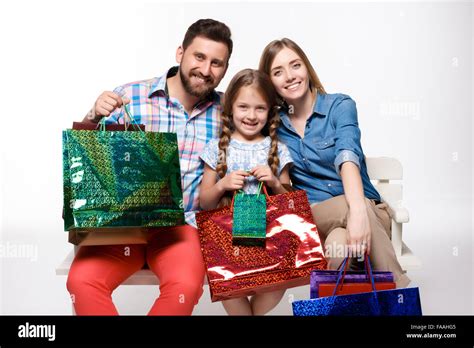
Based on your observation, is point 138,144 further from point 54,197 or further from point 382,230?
point 54,197

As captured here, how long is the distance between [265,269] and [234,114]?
2.46 ft

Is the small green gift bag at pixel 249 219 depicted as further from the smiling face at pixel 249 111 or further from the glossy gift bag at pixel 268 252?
the smiling face at pixel 249 111

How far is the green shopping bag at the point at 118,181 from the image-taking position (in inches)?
126

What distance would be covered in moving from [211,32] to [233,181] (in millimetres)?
755

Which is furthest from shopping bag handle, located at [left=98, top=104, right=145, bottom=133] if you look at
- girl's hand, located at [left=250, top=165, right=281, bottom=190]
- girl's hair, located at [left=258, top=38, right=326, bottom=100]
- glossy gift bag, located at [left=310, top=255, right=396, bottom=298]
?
glossy gift bag, located at [left=310, top=255, right=396, bottom=298]

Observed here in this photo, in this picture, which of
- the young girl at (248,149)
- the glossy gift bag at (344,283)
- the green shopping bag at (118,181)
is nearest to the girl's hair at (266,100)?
the young girl at (248,149)

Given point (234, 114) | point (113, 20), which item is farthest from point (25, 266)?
point (234, 114)

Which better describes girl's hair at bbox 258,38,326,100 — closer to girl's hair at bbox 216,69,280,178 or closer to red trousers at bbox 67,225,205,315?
girl's hair at bbox 216,69,280,178

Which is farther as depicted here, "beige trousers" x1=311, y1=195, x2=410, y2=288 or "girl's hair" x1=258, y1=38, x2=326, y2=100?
"girl's hair" x1=258, y1=38, x2=326, y2=100

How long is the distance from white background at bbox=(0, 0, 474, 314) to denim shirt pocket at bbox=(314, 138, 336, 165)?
3.92 ft

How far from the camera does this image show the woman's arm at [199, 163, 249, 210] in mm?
3451

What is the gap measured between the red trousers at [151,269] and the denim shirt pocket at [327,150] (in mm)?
676

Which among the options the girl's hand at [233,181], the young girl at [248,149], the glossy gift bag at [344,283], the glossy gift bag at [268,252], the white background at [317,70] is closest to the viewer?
the glossy gift bag at [344,283]

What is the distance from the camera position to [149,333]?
3131 millimetres
